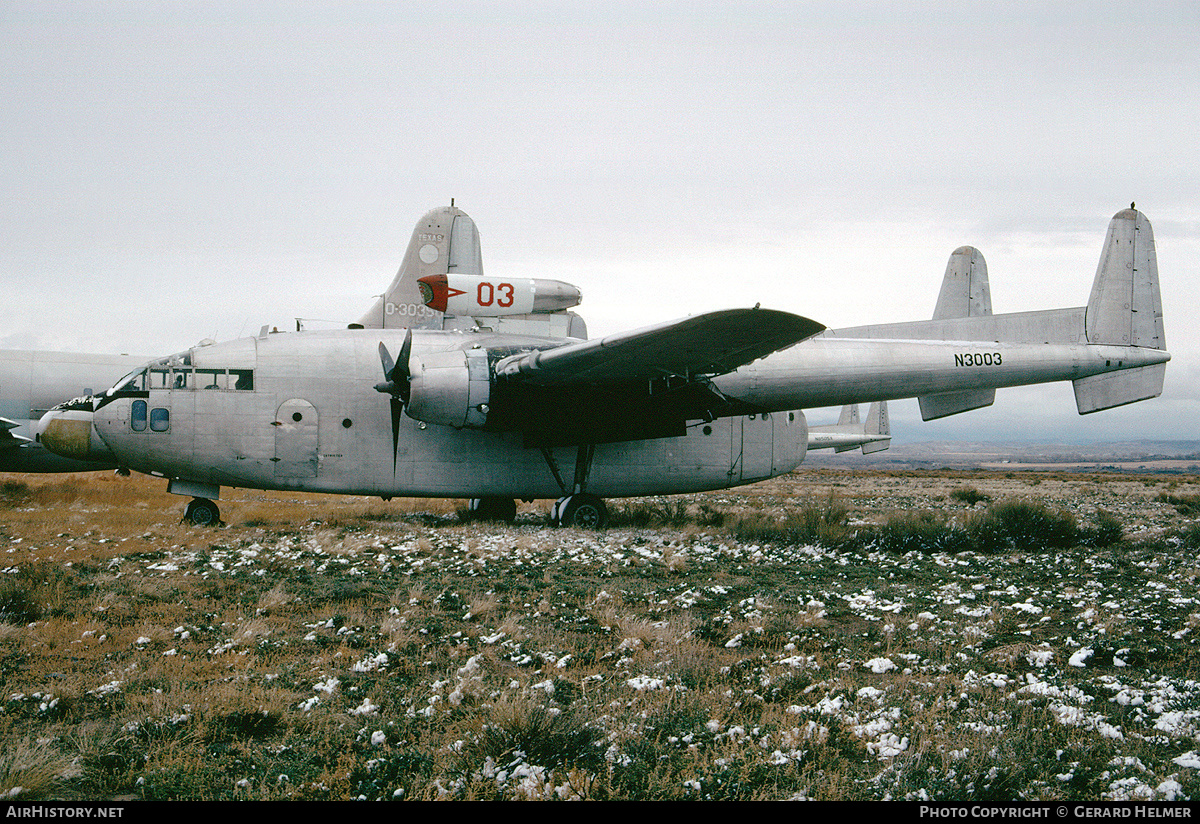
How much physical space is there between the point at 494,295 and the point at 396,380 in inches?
123

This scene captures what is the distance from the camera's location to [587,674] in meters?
5.85

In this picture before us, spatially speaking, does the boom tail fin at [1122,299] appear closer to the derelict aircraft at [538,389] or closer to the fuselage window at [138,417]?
Result: the derelict aircraft at [538,389]

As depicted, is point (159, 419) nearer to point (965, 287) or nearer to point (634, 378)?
point (634, 378)

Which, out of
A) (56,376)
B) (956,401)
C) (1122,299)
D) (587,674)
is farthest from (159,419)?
(1122,299)

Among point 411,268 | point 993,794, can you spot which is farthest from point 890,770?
point 411,268

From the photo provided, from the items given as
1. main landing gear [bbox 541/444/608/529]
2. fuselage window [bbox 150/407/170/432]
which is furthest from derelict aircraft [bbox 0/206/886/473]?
fuselage window [bbox 150/407/170/432]

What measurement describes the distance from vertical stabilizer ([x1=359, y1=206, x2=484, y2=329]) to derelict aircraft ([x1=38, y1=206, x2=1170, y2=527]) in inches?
2.0

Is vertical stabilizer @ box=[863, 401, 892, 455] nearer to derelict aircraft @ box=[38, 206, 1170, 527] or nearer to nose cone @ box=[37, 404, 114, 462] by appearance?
derelict aircraft @ box=[38, 206, 1170, 527]

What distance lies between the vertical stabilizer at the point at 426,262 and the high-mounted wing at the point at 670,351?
4547mm

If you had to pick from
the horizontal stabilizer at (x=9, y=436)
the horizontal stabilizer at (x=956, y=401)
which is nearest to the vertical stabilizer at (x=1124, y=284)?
the horizontal stabilizer at (x=956, y=401)

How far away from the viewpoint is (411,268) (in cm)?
1848

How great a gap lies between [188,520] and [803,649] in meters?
12.6

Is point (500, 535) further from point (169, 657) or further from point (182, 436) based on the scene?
point (169, 657)

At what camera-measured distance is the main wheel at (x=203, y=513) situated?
14969 mm
